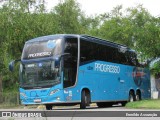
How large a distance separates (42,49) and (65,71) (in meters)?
1.87

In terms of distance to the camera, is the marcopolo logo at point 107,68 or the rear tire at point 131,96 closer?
the marcopolo logo at point 107,68

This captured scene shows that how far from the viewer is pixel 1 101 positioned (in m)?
41.8

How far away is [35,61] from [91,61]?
3488mm

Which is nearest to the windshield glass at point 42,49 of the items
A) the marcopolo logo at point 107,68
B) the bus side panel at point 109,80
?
the bus side panel at point 109,80

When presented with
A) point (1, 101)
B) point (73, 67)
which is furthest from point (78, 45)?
point (1, 101)

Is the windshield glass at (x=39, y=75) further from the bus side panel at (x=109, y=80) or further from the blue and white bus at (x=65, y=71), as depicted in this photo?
the bus side panel at (x=109, y=80)

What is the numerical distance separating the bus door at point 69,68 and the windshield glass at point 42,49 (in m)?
0.49

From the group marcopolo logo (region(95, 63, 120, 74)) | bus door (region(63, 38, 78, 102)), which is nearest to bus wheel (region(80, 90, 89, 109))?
bus door (region(63, 38, 78, 102))

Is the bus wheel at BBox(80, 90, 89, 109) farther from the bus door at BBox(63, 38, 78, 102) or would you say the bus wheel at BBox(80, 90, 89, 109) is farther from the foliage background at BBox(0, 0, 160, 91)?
the foliage background at BBox(0, 0, 160, 91)

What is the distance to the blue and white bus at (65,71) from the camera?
22.3m

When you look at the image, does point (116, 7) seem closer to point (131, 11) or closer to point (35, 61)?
point (131, 11)

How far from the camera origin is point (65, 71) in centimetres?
2234

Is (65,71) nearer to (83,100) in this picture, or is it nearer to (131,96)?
(83,100)

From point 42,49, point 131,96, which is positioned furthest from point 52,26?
point 42,49
